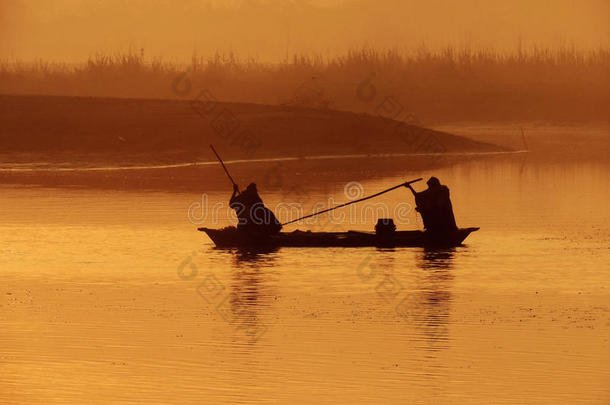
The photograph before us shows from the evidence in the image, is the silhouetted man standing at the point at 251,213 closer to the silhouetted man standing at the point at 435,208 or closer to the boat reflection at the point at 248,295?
the boat reflection at the point at 248,295

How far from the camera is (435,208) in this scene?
22.8 meters

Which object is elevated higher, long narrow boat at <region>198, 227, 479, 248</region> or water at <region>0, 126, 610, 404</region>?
long narrow boat at <region>198, 227, 479, 248</region>

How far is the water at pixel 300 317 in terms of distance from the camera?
511 inches

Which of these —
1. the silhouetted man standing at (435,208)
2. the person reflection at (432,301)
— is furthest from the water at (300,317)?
the silhouetted man standing at (435,208)

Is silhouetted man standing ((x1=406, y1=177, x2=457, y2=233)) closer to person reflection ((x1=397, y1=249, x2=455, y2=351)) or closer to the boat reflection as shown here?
person reflection ((x1=397, y1=249, x2=455, y2=351))

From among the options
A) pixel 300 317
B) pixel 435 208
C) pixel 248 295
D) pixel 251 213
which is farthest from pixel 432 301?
pixel 251 213

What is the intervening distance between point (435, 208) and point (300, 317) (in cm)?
695

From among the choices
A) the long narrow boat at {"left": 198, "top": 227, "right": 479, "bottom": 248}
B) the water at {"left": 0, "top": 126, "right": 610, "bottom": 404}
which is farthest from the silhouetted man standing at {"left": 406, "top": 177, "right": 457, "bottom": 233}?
the water at {"left": 0, "top": 126, "right": 610, "bottom": 404}

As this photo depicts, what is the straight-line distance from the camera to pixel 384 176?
139ft

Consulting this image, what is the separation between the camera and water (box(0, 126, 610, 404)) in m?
13.0

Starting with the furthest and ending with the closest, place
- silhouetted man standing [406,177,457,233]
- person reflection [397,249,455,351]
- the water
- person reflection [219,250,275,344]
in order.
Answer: silhouetted man standing [406,177,457,233] < person reflection [219,250,275,344] < person reflection [397,249,455,351] < the water

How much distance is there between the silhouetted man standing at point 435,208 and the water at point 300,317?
0.62 meters

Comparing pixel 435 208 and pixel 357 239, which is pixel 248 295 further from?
pixel 435 208

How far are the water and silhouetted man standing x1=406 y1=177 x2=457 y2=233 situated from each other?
2.03 ft
